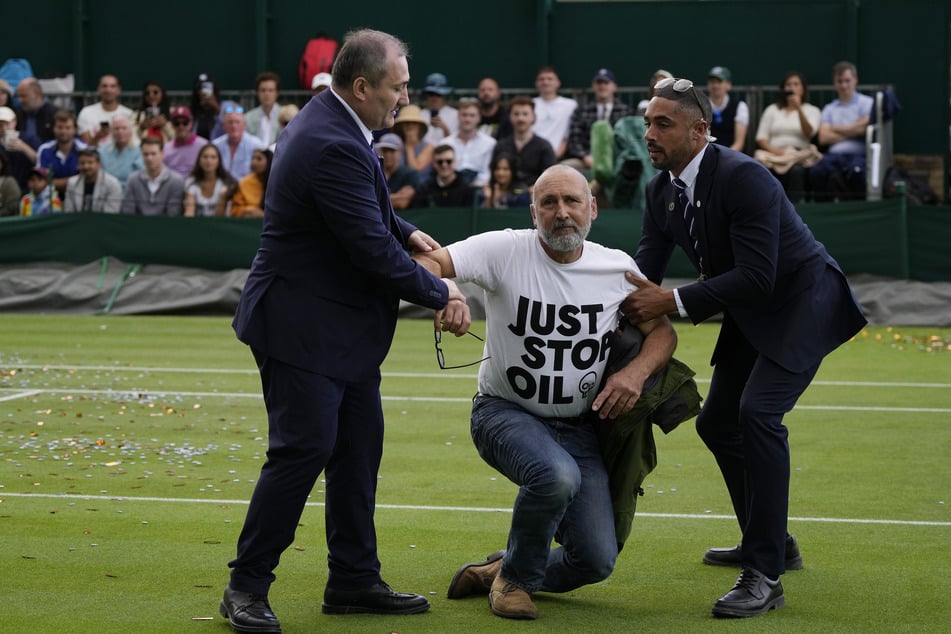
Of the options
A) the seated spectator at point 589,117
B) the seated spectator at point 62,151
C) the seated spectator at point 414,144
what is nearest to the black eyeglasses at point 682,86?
the seated spectator at point 589,117

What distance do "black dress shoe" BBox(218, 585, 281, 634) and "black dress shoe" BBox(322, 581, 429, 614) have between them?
370 mm

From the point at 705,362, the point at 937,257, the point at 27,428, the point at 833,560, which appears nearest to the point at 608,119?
the point at 937,257

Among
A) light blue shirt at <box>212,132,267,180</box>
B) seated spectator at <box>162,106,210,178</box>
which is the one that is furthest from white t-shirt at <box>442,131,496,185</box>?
seated spectator at <box>162,106,210,178</box>

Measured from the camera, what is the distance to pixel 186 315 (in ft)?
60.7

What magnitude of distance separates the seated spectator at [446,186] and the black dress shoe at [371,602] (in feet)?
42.5

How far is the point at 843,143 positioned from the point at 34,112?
469 inches

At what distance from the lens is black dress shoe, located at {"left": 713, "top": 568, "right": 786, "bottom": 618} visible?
18.9 ft

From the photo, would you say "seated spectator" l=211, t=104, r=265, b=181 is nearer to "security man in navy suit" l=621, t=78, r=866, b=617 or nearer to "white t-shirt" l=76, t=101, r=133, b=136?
"white t-shirt" l=76, t=101, r=133, b=136

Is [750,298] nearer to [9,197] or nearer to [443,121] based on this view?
[443,121]

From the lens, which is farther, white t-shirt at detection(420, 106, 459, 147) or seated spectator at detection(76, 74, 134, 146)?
seated spectator at detection(76, 74, 134, 146)

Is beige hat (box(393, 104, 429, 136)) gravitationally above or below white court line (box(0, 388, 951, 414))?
above

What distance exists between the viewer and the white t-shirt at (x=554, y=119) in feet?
64.5

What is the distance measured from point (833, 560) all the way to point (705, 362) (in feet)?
24.2

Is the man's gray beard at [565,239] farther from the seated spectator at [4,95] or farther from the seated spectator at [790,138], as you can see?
the seated spectator at [4,95]
